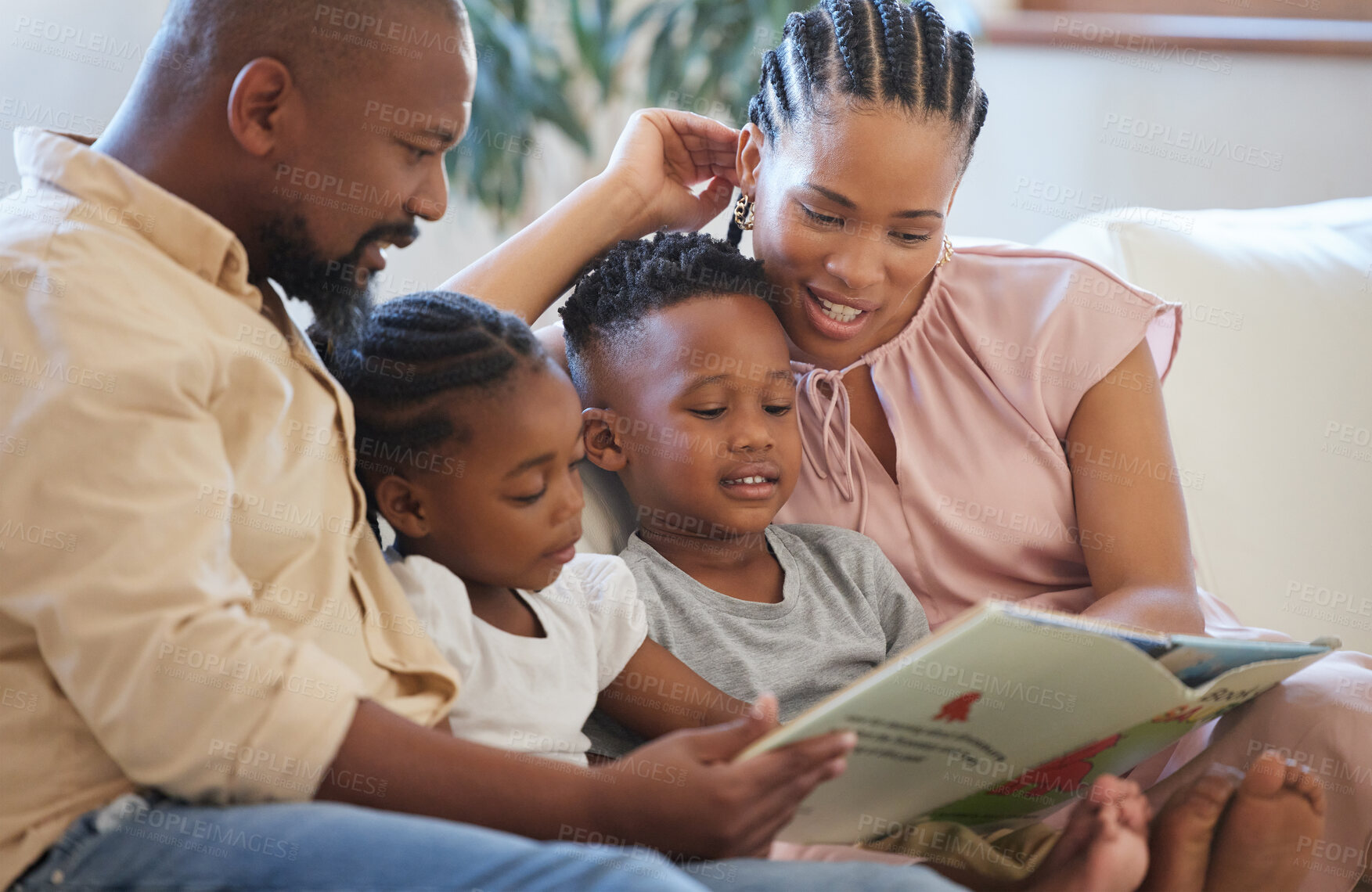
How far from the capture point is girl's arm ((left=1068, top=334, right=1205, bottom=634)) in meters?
1.26

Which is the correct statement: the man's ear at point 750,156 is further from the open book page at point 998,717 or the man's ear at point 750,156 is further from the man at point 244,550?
the open book page at point 998,717

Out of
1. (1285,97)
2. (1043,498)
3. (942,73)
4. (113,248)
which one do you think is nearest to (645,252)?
(942,73)

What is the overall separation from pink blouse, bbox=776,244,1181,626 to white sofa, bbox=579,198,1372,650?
0.34 meters

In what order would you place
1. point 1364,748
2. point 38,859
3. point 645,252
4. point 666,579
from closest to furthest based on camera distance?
1. point 38,859
2. point 1364,748
3. point 666,579
4. point 645,252

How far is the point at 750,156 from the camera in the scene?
1.47 metres

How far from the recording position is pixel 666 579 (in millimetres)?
1256

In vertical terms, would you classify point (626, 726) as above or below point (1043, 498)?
below

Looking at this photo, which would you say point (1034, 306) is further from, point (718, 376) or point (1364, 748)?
point (1364, 748)

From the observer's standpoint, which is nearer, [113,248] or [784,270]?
[113,248]

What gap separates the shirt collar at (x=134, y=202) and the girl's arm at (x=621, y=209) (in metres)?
0.52

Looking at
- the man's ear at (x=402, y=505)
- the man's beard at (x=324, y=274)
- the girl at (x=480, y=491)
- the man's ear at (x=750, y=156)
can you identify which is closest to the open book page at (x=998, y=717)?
the girl at (x=480, y=491)

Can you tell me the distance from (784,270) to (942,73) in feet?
0.90

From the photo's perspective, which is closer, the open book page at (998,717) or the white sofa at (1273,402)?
the open book page at (998,717)

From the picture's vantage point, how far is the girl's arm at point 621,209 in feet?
4.63
